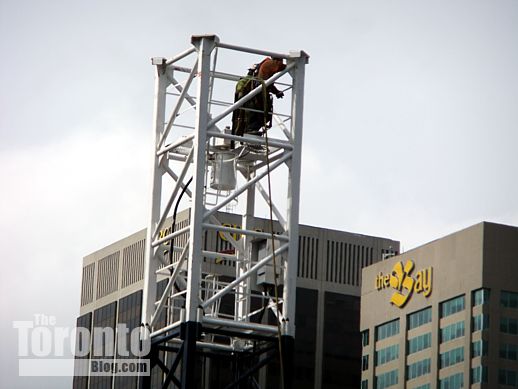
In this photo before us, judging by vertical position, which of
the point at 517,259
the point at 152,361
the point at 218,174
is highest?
the point at 517,259

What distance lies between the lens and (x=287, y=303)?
5938cm

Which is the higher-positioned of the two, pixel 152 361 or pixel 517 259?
pixel 517 259

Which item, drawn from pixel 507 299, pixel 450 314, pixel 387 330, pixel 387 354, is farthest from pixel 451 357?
pixel 387 330

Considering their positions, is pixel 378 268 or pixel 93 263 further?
pixel 93 263

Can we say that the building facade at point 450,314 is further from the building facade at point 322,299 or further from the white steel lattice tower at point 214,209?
the white steel lattice tower at point 214,209

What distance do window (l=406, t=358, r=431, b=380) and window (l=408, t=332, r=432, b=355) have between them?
94cm

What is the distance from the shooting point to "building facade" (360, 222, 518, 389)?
119375 millimetres

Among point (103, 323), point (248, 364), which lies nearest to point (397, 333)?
point (103, 323)

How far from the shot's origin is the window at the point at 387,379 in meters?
129

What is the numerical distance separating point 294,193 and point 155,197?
492cm

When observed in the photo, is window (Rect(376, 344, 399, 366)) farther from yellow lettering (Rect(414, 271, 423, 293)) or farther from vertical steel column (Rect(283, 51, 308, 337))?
vertical steel column (Rect(283, 51, 308, 337))

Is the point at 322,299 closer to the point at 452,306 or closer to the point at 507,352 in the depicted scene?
the point at 452,306

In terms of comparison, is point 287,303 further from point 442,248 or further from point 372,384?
point 372,384

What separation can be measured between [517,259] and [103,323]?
5182 cm
